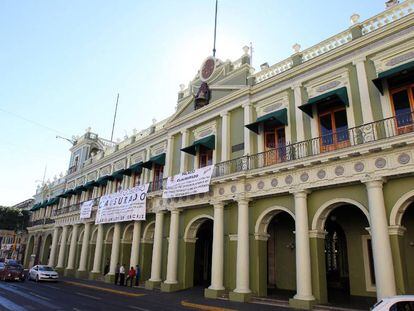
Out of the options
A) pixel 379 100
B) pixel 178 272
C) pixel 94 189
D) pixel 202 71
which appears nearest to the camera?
pixel 379 100

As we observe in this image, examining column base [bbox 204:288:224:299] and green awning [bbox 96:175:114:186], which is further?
green awning [bbox 96:175:114:186]

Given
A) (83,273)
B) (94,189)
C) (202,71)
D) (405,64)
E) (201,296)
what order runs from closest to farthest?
(405,64) < (201,296) < (202,71) < (83,273) < (94,189)

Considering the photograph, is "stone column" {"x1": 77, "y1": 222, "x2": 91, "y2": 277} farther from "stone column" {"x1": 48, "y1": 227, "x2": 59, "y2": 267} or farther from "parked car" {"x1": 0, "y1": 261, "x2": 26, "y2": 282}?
"stone column" {"x1": 48, "y1": 227, "x2": 59, "y2": 267}

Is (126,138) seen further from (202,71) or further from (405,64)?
(405,64)

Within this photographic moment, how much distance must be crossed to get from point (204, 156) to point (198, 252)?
7.91 meters

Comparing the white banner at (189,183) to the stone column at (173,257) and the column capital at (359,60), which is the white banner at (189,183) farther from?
the column capital at (359,60)

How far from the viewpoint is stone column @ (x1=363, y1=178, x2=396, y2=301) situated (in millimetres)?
11117

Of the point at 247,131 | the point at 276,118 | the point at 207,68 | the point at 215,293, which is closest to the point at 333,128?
the point at 276,118

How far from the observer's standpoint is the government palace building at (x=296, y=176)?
40.4ft

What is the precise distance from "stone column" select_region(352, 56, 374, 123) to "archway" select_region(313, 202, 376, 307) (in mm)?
3557

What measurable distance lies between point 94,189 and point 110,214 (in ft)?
27.9

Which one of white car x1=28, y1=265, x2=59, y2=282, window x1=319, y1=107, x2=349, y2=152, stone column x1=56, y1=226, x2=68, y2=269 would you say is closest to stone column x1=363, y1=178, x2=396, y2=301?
window x1=319, y1=107, x2=349, y2=152

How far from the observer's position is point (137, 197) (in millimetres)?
22844

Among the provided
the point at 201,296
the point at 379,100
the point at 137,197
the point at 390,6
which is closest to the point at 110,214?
the point at 137,197
